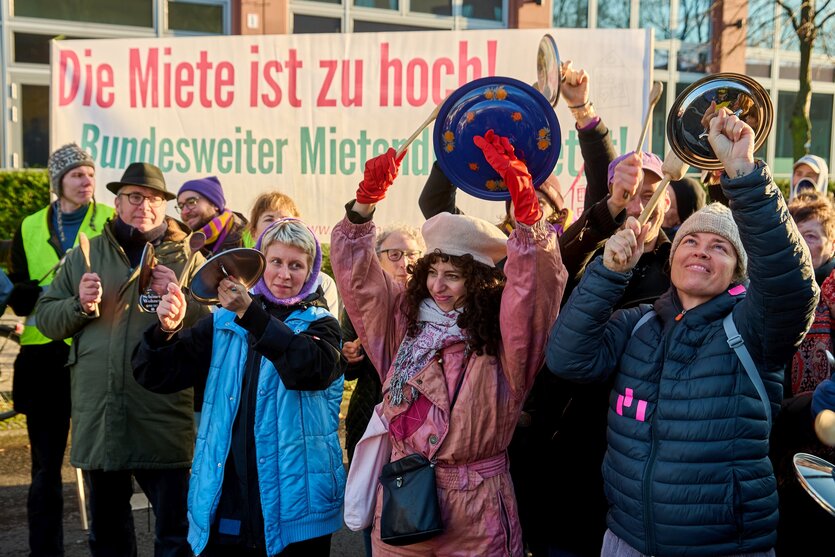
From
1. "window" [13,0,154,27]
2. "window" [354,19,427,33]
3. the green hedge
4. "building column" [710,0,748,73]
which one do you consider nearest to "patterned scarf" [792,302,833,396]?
the green hedge

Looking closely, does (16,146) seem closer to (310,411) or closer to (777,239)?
(310,411)

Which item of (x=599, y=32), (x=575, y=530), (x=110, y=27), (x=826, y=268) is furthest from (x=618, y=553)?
(x=110, y=27)

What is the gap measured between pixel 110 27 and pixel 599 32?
743cm

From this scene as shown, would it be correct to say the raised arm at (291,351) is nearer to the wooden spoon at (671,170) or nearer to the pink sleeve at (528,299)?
the pink sleeve at (528,299)

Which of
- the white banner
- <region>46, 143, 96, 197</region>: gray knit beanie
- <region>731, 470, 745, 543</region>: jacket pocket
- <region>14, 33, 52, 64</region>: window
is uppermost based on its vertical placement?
<region>14, 33, 52, 64</region>: window

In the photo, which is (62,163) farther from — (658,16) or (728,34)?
(728,34)

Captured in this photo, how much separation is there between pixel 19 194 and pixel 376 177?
8.94 meters

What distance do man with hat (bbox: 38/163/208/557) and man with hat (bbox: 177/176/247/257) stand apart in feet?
3.88

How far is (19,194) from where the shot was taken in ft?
33.5

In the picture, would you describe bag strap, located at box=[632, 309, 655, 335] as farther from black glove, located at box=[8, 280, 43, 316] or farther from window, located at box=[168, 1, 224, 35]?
window, located at box=[168, 1, 224, 35]

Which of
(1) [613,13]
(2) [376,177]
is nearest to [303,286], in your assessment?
(2) [376,177]

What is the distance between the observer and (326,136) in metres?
7.77

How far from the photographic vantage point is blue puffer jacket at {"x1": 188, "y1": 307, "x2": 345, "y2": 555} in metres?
3.01

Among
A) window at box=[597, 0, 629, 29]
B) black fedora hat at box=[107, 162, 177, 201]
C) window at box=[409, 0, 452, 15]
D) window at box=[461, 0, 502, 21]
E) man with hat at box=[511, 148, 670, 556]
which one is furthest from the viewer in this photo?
window at box=[597, 0, 629, 29]
